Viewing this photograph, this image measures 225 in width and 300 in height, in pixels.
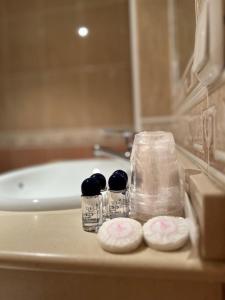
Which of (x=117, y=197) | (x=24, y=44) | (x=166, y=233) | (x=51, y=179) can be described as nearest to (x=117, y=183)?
(x=117, y=197)

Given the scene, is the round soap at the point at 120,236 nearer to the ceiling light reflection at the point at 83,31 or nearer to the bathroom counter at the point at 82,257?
the bathroom counter at the point at 82,257

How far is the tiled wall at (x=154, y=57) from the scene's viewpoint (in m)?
1.26

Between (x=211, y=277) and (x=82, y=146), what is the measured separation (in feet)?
4.46

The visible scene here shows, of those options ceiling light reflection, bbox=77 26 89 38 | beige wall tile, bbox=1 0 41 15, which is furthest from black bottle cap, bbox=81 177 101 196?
beige wall tile, bbox=1 0 41 15

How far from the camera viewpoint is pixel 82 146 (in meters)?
1.61

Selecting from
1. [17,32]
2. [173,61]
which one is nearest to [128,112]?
[173,61]

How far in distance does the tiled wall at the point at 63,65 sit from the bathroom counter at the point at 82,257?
1227 millimetres

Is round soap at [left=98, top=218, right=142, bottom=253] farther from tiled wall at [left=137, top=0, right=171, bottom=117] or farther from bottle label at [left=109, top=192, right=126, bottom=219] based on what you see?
tiled wall at [left=137, top=0, right=171, bottom=117]

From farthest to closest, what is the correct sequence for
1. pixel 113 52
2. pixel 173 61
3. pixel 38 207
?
pixel 113 52, pixel 173 61, pixel 38 207

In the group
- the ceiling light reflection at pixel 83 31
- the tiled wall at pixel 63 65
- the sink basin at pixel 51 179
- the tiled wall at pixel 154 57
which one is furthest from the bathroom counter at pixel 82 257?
the ceiling light reflection at pixel 83 31

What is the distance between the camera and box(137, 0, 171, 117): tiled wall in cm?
126

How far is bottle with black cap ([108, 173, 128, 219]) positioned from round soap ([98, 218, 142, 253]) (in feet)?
0.20

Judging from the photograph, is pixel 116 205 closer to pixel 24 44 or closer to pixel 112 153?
pixel 112 153

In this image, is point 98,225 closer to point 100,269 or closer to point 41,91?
point 100,269
